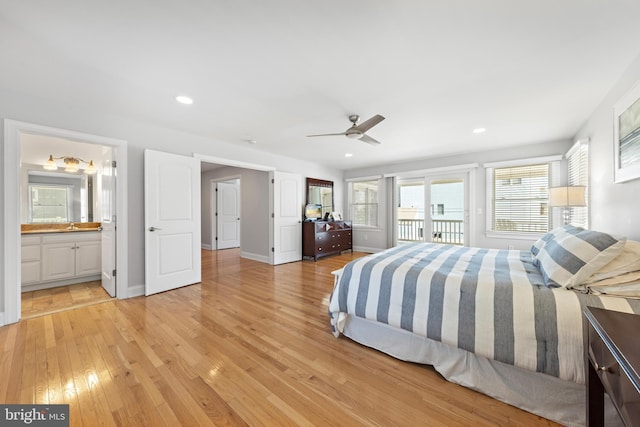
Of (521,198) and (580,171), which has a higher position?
(580,171)

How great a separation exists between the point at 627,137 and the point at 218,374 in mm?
3577

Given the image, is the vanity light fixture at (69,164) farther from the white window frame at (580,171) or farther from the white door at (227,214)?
the white window frame at (580,171)

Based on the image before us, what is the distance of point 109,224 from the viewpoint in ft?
11.0

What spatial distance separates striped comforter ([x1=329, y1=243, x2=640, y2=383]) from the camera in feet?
4.43

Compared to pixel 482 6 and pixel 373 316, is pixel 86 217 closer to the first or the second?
pixel 373 316

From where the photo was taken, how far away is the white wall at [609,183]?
6.52 feet

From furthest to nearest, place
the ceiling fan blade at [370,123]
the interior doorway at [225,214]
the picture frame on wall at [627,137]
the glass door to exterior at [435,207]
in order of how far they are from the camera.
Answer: the interior doorway at [225,214] < the glass door to exterior at [435,207] < the ceiling fan blade at [370,123] < the picture frame on wall at [627,137]

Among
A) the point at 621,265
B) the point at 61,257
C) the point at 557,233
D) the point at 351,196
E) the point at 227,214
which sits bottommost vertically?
the point at 61,257

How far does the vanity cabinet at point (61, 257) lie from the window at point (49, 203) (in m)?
0.91

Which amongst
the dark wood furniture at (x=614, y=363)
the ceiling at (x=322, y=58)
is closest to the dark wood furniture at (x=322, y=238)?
the ceiling at (x=322, y=58)

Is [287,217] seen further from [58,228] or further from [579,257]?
[579,257]

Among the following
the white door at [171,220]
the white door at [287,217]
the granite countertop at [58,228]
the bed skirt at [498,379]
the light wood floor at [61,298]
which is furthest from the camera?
the white door at [287,217]

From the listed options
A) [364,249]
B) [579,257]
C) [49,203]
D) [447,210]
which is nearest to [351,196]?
[364,249]

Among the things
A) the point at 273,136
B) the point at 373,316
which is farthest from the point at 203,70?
the point at 373,316
